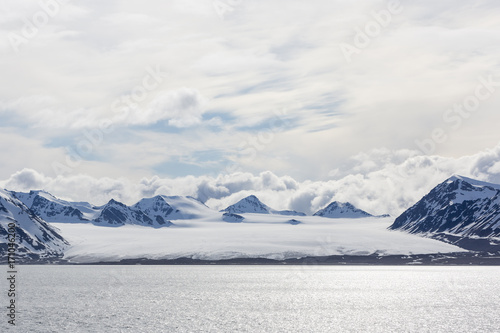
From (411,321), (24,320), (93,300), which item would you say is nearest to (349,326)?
(411,321)

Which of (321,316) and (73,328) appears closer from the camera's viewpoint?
(73,328)

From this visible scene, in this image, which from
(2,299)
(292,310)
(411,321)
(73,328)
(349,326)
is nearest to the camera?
(73,328)

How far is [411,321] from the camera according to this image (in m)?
149

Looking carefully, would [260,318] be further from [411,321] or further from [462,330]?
[462,330]

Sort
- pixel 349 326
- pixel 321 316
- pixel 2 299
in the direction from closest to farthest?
pixel 349 326 < pixel 321 316 < pixel 2 299

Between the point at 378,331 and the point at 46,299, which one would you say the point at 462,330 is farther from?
the point at 46,299

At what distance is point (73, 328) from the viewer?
5059 inches

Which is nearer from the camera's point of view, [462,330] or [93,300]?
[462,330]

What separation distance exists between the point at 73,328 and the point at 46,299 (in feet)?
254

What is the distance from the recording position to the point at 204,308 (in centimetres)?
17700

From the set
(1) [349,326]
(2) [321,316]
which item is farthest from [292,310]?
(1) [349,326]

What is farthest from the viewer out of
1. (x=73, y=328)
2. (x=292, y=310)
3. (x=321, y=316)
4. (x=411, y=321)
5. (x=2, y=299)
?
(x=2, y=299)

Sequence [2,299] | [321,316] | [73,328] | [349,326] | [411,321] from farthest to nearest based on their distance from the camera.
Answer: [2,299]
[321,316]
[411,321]
[349,326]
[73,328]

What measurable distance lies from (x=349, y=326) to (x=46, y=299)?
111047 mm
